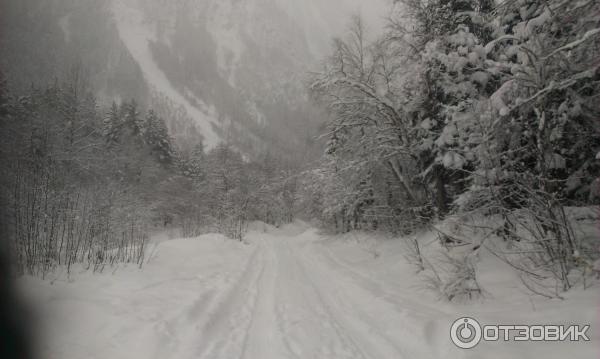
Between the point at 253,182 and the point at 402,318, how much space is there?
183 ft

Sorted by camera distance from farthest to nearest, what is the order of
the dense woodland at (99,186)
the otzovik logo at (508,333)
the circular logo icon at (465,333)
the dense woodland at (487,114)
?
1. the dense woodland at (99,186)
2. the dense woodland at (487,114)
3. the circular logo icon at (465,333)
4. the otzovik logo at (508,333)

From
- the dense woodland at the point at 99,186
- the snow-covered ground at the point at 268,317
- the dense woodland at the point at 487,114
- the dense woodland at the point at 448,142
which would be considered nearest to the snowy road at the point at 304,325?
the snow-covered ground at the point at 268,317

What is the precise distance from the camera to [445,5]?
9.08 metres

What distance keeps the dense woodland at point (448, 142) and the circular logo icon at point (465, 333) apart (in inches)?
45.2

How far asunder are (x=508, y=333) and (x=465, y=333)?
0.50 meters

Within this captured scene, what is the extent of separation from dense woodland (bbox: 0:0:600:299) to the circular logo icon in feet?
3.77

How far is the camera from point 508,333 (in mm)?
3779

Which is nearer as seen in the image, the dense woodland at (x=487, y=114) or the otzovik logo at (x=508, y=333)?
the otzovik logo at (x=508, y=333)

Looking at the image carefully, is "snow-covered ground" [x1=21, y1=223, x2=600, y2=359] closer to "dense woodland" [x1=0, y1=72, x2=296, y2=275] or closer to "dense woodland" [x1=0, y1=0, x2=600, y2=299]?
"dense woodland" [x1=0, y1=0, x2=600, y2=299]

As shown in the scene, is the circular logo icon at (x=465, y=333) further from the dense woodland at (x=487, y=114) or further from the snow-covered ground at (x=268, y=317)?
the dense woodland at (x=487, y=114)

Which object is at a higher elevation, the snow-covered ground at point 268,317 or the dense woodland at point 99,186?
the dense woodland at point 99,186

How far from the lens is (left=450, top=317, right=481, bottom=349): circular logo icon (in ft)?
12.3

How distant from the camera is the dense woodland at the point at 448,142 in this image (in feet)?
14.8

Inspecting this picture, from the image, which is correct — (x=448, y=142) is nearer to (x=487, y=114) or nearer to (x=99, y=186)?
(x=487, y=114)
